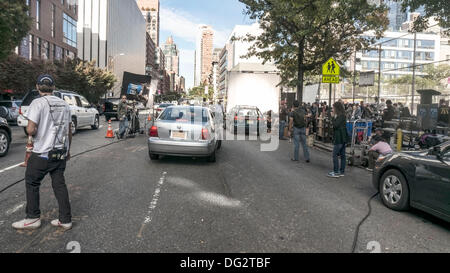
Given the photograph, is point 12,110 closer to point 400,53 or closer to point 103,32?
point 103,32

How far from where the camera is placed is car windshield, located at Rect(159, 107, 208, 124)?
360 inches

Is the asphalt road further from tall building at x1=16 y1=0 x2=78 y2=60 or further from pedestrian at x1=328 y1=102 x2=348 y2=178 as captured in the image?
tall building at x1=16 y1=0 x2=78 y2=60

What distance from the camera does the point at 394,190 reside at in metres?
5.73

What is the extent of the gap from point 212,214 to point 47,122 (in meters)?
2.45

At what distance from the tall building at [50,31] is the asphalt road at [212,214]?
3396cm

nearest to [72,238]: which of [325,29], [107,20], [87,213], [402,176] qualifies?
[87,213]

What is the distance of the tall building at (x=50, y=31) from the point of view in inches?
1534

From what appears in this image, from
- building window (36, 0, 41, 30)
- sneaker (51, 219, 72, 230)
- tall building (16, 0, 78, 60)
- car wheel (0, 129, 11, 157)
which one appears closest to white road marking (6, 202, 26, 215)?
sneaker (51, 219, 72, 230)

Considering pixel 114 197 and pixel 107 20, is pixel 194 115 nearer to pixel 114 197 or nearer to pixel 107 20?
pixel 114 197

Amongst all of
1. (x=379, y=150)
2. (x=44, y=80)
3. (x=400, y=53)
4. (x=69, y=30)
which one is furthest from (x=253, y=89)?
(x=400, y=53)

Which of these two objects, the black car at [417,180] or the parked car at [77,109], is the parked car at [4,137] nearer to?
the parked car at [77,109]

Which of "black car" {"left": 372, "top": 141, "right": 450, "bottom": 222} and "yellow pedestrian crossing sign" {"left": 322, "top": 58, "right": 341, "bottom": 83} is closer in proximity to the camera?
"black car" {"left": 372, "top": 141, "right": 450, "bottom": 222}

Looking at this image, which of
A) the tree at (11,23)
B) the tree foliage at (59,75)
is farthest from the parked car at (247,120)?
the tree foliage at (59,75)

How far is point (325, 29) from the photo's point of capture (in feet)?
61.9
